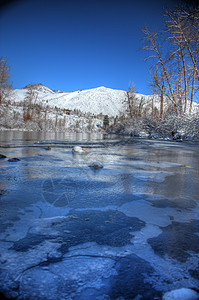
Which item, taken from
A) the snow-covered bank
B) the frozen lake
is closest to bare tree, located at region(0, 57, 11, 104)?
the snow-covered bank

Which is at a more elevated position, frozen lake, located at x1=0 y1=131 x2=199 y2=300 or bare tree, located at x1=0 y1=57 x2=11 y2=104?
bare tree, located at x1=0 y1=57 x2=11 y2=104

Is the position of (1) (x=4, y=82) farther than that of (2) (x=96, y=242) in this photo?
Yes

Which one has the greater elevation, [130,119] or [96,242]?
[130,119]

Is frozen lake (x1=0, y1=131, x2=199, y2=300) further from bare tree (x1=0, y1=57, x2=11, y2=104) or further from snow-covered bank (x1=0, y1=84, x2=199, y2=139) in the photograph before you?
bare tree (x1=0, y1=57, x2=11, y2=104)

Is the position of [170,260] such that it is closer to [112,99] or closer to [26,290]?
[26,290]

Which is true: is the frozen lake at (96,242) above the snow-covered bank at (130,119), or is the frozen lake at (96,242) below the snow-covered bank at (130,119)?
Result: below

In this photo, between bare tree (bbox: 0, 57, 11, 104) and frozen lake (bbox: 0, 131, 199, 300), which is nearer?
frozen lake (bbox: 0, 131, 199, 300)

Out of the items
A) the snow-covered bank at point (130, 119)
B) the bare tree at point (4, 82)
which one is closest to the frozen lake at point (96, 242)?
the snow-covered bank at point (130, 119)

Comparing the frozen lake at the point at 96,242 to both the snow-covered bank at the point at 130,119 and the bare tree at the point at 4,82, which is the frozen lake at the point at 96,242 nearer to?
the snow-covered bank at the point at 130,119

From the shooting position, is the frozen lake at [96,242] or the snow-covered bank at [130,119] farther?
the snow-covered bank at [130,119]

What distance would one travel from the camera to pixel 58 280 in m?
0.74

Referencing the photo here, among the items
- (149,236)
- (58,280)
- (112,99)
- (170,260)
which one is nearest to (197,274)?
(170,260)

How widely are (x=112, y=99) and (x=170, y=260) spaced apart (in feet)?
439

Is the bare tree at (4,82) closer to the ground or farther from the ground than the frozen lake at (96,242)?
farther from the ground
